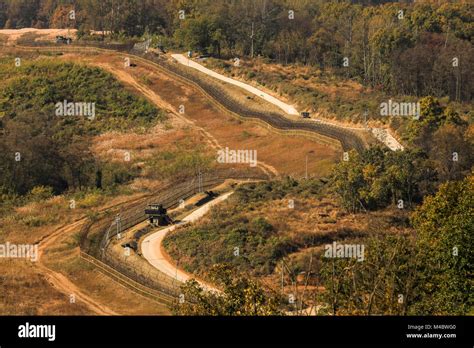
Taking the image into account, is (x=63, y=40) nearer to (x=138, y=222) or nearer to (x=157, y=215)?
(x=138, y=222)

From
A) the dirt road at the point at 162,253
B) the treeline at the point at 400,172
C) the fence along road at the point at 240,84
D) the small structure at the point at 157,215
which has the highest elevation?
the fence along road at the point at 240,84

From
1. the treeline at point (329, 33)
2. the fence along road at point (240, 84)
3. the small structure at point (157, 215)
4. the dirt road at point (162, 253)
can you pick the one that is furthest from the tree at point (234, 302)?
the treeline at point (329, 33)

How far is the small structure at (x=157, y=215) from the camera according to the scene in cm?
6309

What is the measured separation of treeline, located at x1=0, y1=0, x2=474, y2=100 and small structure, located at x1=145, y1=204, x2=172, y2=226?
51.6m

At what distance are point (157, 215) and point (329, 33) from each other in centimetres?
7263

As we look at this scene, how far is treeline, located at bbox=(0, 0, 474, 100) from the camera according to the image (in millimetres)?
106750

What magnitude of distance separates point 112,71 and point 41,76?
10.4m

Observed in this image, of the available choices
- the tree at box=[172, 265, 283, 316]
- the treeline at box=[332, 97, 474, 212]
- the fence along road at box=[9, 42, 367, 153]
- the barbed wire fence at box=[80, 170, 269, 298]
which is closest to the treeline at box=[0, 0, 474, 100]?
the fence along road at box=[9, 42, 367, 153]

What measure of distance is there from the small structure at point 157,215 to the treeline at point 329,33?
51.6m

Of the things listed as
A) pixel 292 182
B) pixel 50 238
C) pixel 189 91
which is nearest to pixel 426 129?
pixel 292 182

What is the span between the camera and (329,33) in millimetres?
128125

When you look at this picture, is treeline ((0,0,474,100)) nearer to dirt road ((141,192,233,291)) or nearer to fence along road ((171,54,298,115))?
fence along road ((171,54,298,115))

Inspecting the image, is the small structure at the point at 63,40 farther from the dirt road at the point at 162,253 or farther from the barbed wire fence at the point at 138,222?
the dirt road at the point at 162,253

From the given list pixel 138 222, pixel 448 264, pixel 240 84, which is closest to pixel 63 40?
pixel 240 84
